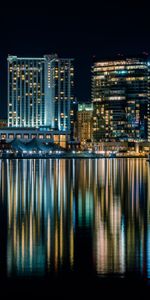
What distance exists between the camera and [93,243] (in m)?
20.5

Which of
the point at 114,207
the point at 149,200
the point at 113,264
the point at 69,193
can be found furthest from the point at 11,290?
the point at 69,193

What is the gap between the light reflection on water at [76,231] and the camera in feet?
56.4

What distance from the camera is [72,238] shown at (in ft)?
70.2

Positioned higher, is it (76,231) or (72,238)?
(76,231)

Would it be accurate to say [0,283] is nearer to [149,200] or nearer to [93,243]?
[93,243]

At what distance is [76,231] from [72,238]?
166 centimetres

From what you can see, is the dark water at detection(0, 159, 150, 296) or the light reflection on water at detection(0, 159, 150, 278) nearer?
the dark water at detection(0, 159, 150, 296)

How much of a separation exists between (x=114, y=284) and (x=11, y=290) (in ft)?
7.44

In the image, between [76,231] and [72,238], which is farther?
[76,231]

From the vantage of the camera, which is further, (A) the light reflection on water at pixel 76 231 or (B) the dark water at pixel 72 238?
(A) the light reflection on water at pixel 76 231

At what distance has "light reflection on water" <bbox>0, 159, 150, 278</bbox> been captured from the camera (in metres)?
17.2

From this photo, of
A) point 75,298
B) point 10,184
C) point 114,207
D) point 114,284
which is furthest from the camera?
point 10,184

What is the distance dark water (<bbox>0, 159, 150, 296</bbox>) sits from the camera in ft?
52.9

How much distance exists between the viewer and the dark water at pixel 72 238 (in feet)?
52.9
